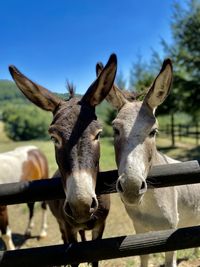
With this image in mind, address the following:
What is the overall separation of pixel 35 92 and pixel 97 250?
1.46 m

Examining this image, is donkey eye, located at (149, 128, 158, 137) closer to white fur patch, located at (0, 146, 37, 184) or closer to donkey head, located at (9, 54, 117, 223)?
donkey head, located at (9, 54, 117, 223)

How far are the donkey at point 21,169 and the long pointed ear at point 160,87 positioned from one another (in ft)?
13.6

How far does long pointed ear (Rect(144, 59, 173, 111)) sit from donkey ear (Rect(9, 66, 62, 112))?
888 millimetres

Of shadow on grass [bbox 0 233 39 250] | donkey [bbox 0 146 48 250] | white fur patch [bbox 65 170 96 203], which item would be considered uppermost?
white fur patch [bbox 65 170 96 203]

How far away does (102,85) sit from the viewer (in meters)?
2.90

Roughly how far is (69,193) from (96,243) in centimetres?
49

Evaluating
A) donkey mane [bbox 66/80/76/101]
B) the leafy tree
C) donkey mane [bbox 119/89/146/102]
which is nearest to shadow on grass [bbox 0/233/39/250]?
donkey mane [bbox 66/80/76/101]

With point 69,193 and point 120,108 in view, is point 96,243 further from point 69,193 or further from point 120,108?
point 120,108

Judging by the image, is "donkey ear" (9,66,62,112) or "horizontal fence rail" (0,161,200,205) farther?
"donkey ear" (9,66,62,112)

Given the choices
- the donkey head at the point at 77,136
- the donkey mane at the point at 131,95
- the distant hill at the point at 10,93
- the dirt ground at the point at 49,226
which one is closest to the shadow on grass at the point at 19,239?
the dirt ground at the point at 49,226

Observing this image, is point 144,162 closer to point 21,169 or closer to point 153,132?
point 153,132

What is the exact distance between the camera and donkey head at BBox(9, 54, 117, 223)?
7.63ft

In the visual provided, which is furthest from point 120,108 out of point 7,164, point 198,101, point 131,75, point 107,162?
point 131,75

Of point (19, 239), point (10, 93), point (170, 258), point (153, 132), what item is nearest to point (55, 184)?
point (153, 132)
